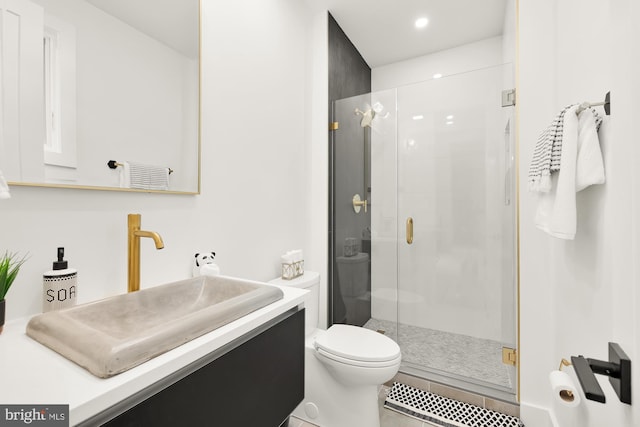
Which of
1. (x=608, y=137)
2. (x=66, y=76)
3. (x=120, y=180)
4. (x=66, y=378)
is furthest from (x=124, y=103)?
(x=608, y=137)

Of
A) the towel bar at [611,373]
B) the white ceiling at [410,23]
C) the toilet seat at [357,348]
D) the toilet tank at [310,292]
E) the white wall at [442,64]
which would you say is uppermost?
the white ceiling at [410,23]

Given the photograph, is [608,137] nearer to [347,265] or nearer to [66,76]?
[66,76]

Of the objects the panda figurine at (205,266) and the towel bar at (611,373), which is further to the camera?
the panda figurine at (205,266)

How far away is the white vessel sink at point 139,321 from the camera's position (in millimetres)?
555

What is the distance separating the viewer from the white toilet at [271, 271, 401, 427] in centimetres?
140

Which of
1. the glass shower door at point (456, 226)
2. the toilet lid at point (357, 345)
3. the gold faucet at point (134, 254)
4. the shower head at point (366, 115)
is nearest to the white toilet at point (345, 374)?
the toilet lid at point (357, 345)

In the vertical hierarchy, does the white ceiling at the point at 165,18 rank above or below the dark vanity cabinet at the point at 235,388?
above

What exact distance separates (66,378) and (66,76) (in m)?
0.87

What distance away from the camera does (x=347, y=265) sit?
236cm

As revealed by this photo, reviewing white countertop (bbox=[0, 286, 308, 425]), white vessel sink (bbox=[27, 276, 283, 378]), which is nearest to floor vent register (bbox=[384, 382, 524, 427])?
white vessel sink (bbox=[27, 276, 283, 378])

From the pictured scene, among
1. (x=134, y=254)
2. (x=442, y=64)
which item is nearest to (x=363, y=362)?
(x=134, y=254)

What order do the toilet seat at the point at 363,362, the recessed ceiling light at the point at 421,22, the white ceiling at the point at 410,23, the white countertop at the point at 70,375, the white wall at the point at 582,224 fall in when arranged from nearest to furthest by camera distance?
1. the white countertop at the point at 70,375
2. the white wall at the point at 582,224
3. the toilet seat at the point at 363,362
4. the white ceiling at the point at 410,23
5. the recessed ceiling light at the point at 421,22

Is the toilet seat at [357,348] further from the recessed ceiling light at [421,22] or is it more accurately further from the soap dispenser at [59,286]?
the recessed ceiling light at [421,22]

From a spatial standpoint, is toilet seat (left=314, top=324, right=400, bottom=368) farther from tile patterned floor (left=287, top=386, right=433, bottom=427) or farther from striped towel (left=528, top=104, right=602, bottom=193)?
striped towel (left=528, top=104, right=602, bottom=193)
